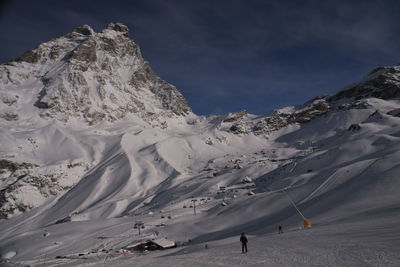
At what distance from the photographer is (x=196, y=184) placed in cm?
9731

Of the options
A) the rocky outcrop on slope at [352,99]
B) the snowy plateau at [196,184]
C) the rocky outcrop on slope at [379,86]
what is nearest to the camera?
the snowy plateau at [196,184]

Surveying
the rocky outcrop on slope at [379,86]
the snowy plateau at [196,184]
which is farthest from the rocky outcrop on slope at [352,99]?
the snowy plateau at [196,184]

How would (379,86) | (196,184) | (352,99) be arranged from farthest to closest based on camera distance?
(352,99) → (379,86) → (196,184)

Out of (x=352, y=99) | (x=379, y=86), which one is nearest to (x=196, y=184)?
(x=352, y=99)

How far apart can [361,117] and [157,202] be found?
118601 millimetres

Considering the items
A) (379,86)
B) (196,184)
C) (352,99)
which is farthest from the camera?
(352,99)

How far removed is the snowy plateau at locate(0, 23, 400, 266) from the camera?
21.6 metres

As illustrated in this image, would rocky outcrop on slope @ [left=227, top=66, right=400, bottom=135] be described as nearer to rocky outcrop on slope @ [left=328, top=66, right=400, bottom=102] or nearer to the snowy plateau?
rocky outcrop on slope @ [left=328, top=66, right=400, bottom=102]

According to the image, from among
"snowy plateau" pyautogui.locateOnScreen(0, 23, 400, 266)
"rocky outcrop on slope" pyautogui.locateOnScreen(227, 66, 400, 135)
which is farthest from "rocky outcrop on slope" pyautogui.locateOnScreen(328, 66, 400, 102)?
"snowy plateau" pyautogui.locateOnScreen(0, 23, 400, 266)

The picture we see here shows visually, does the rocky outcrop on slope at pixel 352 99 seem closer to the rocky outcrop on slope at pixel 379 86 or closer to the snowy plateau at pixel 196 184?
the rocky outcrop on slope at pixel 379 86

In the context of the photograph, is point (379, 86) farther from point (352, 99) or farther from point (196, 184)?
point (196, 184)

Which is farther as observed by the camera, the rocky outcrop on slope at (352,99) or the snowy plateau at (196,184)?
the rocky outcrop on slope at (352,99)

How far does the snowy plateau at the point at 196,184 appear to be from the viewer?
851 inches

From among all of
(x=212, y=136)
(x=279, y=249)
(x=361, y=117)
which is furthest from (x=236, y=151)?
(x=279, y=249)
